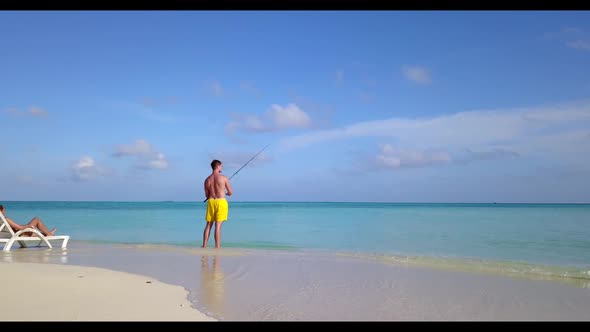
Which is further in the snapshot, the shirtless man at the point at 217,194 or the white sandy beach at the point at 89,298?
the shirtless man at the point at 217,194

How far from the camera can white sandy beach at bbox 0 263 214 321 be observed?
3609 mm

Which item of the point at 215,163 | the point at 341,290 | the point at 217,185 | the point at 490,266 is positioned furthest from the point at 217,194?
the point at 490,266

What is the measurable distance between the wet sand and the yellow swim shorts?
4.81ft

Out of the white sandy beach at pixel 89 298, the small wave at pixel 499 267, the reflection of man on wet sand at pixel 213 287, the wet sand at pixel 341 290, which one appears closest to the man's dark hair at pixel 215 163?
the wet sand at pixel 341 290

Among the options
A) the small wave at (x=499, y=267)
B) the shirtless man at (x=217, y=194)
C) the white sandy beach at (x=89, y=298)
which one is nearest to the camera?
the white sandy beach at (x=89, y=298)

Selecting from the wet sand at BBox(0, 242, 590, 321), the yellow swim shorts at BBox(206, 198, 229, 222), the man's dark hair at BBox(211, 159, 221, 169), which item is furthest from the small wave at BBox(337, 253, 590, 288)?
the man's dark hair at BBox(211, 159, 221, 169)

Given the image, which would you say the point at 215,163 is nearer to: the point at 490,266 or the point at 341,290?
A: the point at 341,290

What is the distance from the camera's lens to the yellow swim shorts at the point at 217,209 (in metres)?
9.38

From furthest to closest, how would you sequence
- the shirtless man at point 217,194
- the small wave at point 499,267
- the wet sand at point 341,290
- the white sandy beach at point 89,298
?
1. the shirtless man at point 217,194
2. the small wave at point 499,267
3. the wet sand at point 341,290
4. the white sandy beach at point 89,298

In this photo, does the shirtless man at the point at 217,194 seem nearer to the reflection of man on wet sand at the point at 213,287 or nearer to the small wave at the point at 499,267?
the reflection of man on wet sand at the point at 213,287

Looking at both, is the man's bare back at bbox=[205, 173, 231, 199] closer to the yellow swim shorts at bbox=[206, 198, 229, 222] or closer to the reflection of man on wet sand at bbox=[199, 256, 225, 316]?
the yellow swim shorts at bbox=[206, 198, 229, 222]
